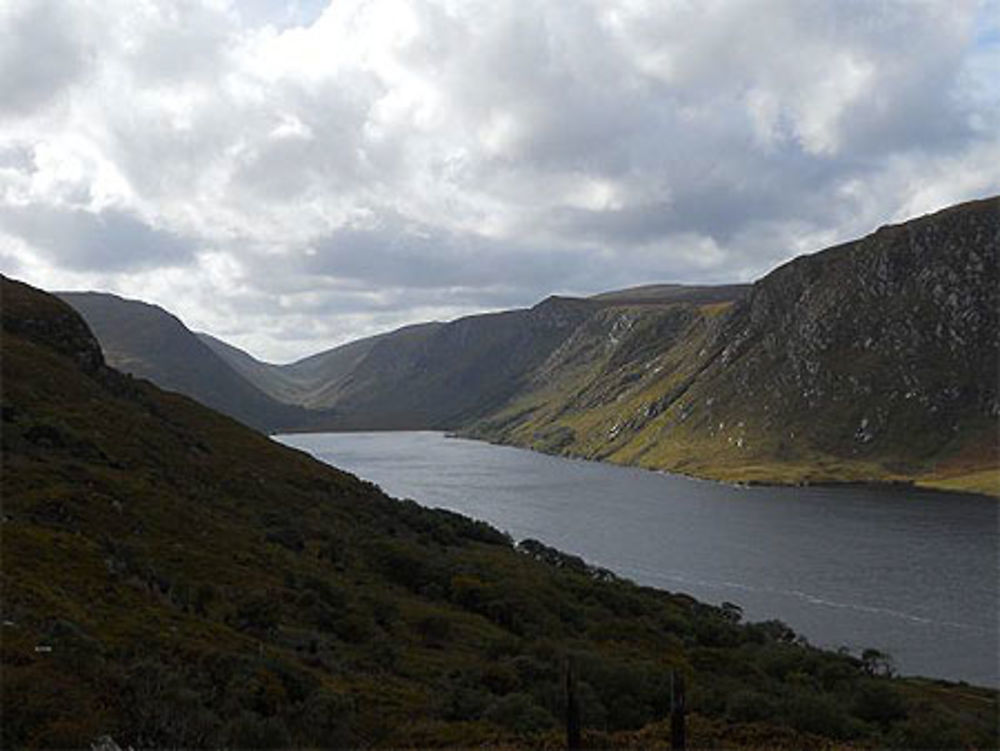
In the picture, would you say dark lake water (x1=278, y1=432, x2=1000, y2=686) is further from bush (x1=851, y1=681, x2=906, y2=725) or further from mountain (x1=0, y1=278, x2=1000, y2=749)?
bush (x1=851, y1=681, x2=906, y2=725)

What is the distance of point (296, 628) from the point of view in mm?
39969

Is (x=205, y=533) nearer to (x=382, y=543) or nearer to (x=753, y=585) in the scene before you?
(x=382, y=543)

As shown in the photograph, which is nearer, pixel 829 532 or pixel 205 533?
pixel 205 533

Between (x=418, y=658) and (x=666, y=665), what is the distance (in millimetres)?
14633

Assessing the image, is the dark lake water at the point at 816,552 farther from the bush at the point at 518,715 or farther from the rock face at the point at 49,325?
the rock face at the point at 49,325

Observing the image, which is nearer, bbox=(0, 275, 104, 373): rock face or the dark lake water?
bbox=(0, 275, 104, 373): rock face

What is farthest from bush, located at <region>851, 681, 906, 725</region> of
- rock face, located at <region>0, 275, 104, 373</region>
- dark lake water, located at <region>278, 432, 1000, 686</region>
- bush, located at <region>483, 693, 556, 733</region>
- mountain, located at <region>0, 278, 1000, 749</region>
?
rock face, located at <region>0, 275, 104, 373</region>

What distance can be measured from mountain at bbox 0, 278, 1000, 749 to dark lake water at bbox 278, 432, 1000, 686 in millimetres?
11685

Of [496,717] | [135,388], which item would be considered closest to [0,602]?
[496,717]

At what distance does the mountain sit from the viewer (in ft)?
80.9

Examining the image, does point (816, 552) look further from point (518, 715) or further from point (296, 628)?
point (518, 715)

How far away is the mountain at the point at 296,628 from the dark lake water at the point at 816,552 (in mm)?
11685

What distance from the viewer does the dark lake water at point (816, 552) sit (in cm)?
8781

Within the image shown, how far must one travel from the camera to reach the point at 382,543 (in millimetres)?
67625
